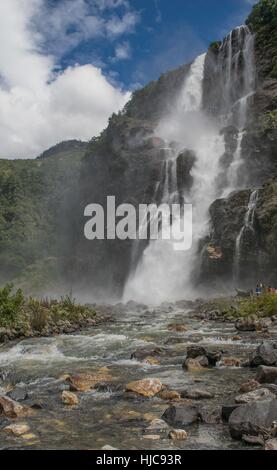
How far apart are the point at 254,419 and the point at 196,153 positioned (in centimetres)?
4446

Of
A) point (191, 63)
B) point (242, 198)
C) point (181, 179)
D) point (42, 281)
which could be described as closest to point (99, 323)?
point (242, 198)

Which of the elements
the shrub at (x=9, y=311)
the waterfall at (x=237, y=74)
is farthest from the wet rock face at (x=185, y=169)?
the shrub at (x=9, y=311)

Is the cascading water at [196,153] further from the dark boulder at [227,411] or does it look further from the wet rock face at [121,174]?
the dark boulder at [227,411]

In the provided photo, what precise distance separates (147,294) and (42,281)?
2792cm

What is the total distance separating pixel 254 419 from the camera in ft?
21.3

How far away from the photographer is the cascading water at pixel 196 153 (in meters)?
41.3

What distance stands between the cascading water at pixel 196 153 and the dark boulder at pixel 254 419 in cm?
3134

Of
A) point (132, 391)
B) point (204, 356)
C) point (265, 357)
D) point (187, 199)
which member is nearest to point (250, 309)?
point (204, 356)

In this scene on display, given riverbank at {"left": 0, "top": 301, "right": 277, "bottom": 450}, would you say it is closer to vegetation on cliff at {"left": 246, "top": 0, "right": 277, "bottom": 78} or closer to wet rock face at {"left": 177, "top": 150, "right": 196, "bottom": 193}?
wet rock face at {"left": 177, "top": 150, "right": 196, "bottom": 193}

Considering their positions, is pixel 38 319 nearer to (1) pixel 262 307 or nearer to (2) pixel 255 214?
(1) pixel 262 307

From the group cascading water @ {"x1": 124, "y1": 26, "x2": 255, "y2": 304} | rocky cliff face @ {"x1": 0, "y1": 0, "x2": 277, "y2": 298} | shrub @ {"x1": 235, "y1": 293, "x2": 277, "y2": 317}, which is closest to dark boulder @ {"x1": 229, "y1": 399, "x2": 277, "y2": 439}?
shrub @ {"x1": 235, "y1": 293, "x2": 277, "y2": 317}

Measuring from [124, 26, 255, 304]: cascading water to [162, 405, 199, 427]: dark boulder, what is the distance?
30.6 m

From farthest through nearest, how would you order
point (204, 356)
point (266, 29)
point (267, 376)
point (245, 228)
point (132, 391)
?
point (266, 29), point (245, 228), point (204, 356), point (132, 391), point (267, 376)

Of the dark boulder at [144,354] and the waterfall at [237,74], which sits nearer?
the dark boulder at [144,354]
